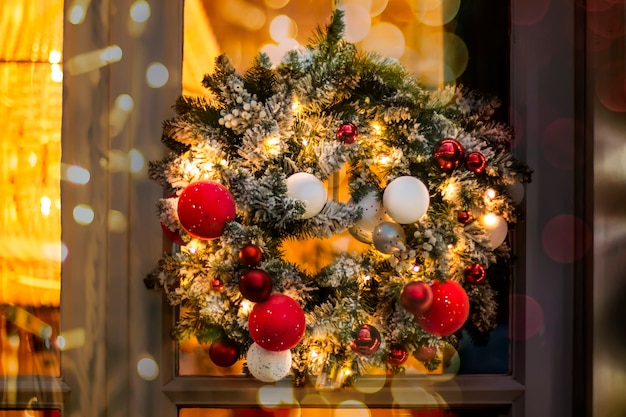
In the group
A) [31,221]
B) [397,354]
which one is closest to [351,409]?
[397,354]

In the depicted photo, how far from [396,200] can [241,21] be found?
A: 2.19ft

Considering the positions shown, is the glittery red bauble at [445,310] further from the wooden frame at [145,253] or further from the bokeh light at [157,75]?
the bokeh light at [157,75]

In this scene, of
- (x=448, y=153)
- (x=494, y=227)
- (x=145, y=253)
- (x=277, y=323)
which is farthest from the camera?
(x=145, y=253)

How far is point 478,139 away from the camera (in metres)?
1.11

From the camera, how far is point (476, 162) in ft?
3.50

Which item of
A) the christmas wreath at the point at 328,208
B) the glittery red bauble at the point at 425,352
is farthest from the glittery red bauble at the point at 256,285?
the glittery red bauble at the point at 425,352

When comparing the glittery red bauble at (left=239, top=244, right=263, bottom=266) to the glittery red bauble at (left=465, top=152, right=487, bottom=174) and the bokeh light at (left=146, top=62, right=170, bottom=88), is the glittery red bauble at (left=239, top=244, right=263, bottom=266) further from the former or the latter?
the bokeh light at (left=146, top=62, right=170, bottom=88)

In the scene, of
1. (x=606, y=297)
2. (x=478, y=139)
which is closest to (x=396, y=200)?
(x=478, y=139)

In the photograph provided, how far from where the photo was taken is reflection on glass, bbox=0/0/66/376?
1.36m

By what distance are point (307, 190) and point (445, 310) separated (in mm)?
326

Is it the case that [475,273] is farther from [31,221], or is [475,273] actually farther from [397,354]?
[31,221]

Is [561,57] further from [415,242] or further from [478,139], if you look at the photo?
[415,242]

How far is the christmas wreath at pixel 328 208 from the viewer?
98 cm

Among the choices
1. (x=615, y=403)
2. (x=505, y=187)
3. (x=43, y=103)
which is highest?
(x=43, y=103)
